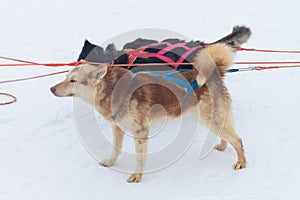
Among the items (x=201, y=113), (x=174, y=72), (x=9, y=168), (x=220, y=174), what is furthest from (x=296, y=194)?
(x=9, y=168)

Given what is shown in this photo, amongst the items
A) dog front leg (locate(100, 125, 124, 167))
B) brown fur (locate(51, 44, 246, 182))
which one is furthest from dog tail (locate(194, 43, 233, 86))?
dog front leg (locate(100, 125, 124, 167))

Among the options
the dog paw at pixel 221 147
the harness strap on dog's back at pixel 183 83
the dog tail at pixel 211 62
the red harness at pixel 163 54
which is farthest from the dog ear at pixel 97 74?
the dog paw at pixel 221 147

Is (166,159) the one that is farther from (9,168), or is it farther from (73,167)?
(9,168)

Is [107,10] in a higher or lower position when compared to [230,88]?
higher

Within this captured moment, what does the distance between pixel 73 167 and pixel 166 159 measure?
2.97 ft

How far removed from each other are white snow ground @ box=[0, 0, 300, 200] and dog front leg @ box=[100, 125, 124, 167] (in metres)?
0.09

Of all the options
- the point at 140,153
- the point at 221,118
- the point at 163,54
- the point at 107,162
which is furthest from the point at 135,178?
the point at 163,54

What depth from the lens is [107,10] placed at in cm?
725

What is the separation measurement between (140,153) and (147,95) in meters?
0.53

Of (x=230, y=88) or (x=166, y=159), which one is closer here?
(x=166, y=159)

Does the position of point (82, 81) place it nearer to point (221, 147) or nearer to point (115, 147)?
point (115, 147)

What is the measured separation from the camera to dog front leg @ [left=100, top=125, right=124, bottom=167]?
3547 millimetres

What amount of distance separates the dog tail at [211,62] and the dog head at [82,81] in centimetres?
83

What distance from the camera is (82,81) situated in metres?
3.14
